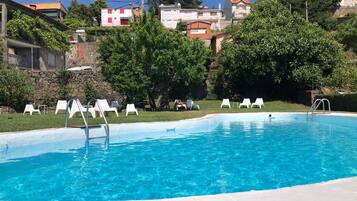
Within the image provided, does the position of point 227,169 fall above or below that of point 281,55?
below

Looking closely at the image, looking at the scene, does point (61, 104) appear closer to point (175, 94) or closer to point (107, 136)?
point (107, 136)

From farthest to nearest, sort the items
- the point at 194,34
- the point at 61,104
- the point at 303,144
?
the point at 194,34, the point at 61,104, the point at 303,144

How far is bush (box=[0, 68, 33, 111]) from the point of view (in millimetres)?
23438

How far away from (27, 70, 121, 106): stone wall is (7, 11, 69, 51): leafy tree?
4009 mm

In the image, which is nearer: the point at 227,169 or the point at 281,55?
the point at 227,169

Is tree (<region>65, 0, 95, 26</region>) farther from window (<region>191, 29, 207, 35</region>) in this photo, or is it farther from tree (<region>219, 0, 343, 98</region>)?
tree (<region>219, 0, 343, 98</region>)

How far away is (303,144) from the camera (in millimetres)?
12891

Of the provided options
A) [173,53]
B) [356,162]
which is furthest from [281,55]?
[356,162]

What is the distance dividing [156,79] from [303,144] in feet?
42.6

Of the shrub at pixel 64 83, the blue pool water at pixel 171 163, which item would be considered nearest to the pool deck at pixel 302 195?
the blue pool water at pixel 171 163

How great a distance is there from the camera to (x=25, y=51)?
110 ft

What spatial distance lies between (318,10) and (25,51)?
3816 cm

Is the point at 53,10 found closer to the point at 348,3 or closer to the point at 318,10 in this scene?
the point at 318,10

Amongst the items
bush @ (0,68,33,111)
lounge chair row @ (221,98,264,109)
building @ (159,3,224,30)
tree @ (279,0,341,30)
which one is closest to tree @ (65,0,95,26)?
building @ (159,3,224,30)
